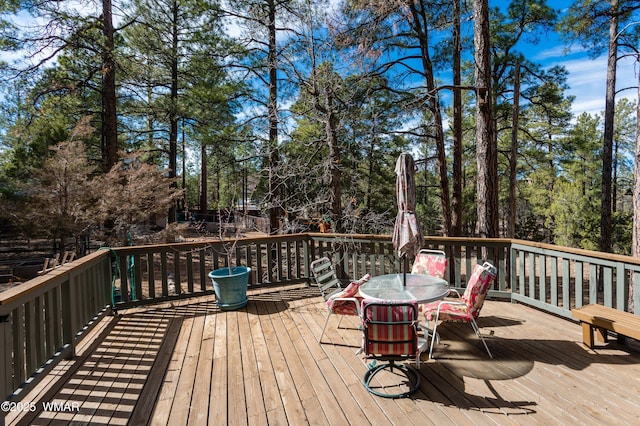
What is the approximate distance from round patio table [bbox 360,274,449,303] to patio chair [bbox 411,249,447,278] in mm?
375

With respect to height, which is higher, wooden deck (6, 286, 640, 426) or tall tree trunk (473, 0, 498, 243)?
tall tree trunk (473, 0, 498, 243)

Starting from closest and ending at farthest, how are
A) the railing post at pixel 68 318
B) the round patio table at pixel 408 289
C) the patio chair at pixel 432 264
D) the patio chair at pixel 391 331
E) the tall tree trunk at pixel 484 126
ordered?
1. the patio chair at pixel 391 331
2. the round patio table at pixel 408 289
3. the railing post at pixel 68 318
4. the patio chair at pixel 432 264
5. the tall tree trunk at pixel 484 126

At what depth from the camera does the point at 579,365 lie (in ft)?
8.79

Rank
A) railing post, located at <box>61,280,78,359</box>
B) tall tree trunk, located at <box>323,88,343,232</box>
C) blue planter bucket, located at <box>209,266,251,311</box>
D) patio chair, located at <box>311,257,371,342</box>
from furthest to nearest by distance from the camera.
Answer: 1. tall tree trunk, located at <box>323,88,343,232</box>
2. blue planter bucket, located at <box>209,266,251,311</box>
3. patio chair, located at <box>311,257,371,342</box>
4. railing post, located at <box>61,280,78,359</box>

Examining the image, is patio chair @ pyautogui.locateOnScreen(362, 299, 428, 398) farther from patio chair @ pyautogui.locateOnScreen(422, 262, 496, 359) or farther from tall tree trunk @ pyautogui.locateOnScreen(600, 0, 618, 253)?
tall tree trunk @ pyautogui.locateOnScreen(600, 0, 618, 253)

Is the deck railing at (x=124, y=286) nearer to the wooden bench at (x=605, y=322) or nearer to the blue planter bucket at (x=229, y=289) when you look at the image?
the wooden bench at (x=605, y=322)

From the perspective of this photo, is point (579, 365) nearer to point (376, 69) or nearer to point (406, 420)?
point (406, 420)

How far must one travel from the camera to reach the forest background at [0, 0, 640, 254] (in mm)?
6074

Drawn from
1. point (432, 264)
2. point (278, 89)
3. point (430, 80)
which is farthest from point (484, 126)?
point (278, 89)

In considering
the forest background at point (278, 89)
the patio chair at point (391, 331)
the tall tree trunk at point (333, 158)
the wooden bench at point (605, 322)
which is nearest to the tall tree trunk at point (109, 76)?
the forest background at point (278, 89)

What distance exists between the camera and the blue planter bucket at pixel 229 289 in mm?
4199

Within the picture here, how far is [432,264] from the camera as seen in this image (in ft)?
12.5

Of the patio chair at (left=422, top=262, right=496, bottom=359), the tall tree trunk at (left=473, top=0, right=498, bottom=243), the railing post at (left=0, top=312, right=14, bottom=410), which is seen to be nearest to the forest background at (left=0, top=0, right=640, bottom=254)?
the tall tree trunk at (left=473, top=0, right=498, bottom=243)

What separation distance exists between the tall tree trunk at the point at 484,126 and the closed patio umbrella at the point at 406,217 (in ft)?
8.76
